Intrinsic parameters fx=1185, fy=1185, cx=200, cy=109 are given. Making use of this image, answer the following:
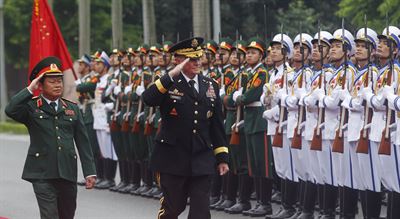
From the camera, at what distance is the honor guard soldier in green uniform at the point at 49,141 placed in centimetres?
947

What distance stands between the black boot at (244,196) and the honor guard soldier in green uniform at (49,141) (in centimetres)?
425

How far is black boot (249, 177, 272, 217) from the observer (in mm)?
13383

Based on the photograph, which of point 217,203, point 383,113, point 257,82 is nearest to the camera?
point 383,113

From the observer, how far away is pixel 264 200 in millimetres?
13477

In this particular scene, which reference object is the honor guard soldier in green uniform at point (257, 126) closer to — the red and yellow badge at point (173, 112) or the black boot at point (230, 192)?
the black boot at point (230, 192)

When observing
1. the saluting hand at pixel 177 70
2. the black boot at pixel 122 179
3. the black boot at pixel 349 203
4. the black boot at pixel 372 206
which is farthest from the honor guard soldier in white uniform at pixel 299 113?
the black boot at pixel 122 179

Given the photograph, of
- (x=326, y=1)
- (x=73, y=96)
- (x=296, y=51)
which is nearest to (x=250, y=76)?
(x=296, y=51)

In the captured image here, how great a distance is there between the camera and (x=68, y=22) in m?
41.0

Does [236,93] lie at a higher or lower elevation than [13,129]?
higher

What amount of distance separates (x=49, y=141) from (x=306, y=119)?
3.76 m

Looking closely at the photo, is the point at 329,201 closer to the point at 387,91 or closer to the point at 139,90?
the point at 387,91

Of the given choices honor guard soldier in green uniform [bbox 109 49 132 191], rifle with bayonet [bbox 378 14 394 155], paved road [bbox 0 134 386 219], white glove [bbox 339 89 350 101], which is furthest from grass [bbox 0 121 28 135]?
rifle with bayonet [bbox 378 14 394 155]

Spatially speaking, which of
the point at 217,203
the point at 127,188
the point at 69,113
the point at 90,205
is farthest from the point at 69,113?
the point at 127,188

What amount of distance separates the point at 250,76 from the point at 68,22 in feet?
92.4
